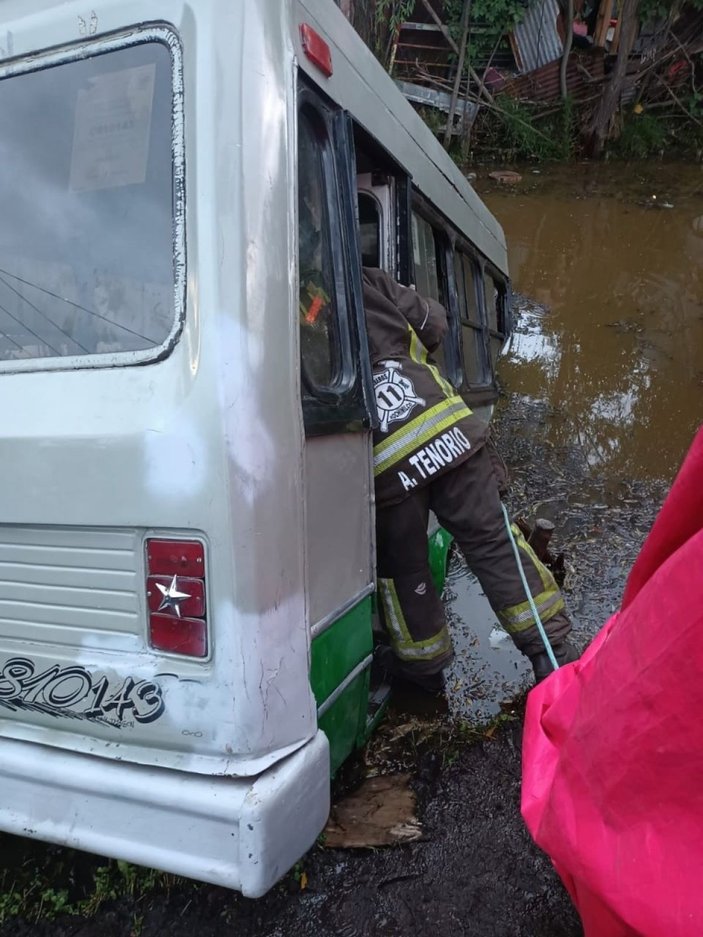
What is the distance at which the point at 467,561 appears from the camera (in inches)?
104

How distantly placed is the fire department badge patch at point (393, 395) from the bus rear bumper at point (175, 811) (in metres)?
1.05

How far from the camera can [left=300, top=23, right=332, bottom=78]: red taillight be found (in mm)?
1788

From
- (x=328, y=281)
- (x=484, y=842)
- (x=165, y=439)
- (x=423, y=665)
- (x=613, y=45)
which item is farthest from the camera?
(x=613, y=45)

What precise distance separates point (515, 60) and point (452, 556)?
12019 mm

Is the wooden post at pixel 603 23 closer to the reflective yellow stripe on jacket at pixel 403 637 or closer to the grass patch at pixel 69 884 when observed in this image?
the reflective yellow stripe on jacket at pixel 403 637

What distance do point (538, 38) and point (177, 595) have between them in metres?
14.1

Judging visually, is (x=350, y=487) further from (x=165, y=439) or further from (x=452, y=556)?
(x=452, y=556)

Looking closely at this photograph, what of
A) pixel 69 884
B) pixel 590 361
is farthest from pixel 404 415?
pixel 590 361

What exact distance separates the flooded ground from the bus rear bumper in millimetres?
570

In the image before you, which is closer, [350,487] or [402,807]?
[350,487]

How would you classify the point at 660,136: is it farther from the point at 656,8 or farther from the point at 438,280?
the point at 438,280

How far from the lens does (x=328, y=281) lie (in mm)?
2010

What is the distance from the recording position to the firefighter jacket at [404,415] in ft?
7.64

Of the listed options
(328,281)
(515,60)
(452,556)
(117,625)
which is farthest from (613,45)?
(117,625)
